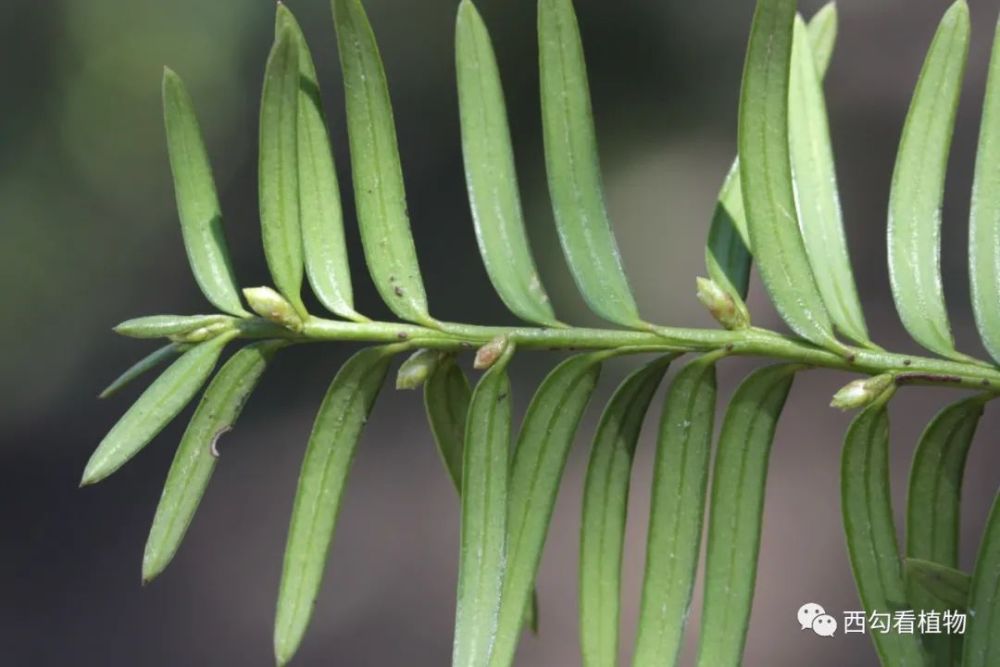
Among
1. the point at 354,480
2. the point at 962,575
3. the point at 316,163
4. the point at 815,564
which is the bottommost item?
the point at 815,564

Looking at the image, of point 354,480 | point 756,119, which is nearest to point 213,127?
point 354,480

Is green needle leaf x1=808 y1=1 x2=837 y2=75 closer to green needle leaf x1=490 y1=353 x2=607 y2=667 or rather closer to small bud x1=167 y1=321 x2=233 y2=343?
green needle leaf x1=490 y1=353 x2=607 y2=667

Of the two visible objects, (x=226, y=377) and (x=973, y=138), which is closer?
(x=226, y=377)

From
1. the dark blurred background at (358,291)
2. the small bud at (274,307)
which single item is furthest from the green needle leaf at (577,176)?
the dark blurred background at (358,291)

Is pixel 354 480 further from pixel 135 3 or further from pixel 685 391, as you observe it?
pixel 685 391

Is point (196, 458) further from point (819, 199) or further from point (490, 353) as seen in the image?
point (819, 199)

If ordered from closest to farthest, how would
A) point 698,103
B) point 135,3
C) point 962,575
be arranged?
point 962,575
point 135,3
point 698,103

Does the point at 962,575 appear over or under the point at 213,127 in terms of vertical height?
under

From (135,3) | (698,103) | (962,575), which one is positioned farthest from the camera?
(698,103)
